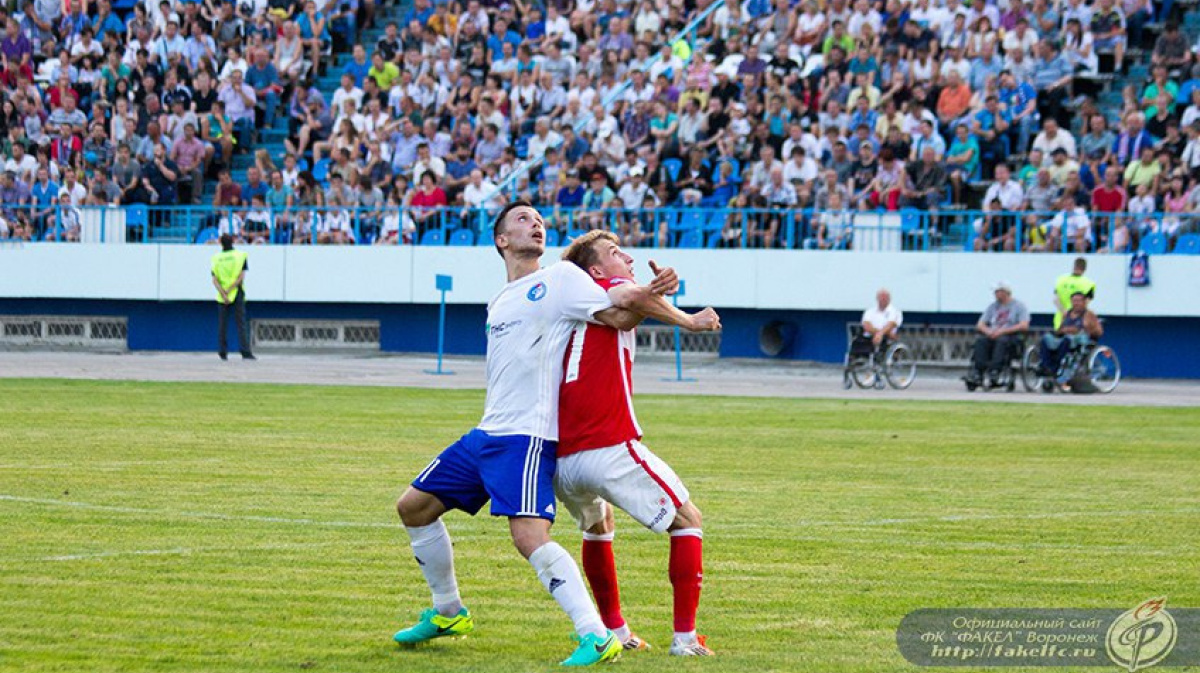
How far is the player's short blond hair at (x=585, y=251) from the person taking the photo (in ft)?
27.4

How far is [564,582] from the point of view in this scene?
7836 millimetres

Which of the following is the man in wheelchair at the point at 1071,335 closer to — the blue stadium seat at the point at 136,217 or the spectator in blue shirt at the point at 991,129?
the spectator in blue shirt at the point at 991,129

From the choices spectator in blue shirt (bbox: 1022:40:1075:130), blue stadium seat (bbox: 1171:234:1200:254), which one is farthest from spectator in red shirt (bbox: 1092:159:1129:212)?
spectator in blue shirt (bbox: 1022:40:1075:130)

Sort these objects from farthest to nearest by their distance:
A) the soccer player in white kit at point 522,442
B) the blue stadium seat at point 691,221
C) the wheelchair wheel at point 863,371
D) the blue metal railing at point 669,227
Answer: the blue stadium seat at point 691,221
the blue metal railing at point 669,227
the wheelchair wheel at point 863,371
the soccer player in white kit at point 522,442

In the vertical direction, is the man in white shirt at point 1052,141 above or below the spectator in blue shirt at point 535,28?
below

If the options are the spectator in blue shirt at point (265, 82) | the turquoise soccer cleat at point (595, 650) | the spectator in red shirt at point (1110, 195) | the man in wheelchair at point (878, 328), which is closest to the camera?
the turquoise soccer cleat at point (595, 650)

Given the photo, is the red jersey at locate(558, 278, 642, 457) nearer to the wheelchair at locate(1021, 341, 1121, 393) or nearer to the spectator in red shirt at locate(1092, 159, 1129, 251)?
the wheelchair at locate(1021, 341, 1121, 393)

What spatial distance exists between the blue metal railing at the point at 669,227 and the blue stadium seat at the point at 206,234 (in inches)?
0.7

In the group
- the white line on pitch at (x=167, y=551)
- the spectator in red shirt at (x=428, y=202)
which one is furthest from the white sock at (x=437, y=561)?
the spectator in red shirt at (x=428, y=202)

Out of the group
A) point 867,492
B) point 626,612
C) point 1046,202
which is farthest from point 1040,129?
point 626,612

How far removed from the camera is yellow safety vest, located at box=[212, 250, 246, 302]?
32.7m

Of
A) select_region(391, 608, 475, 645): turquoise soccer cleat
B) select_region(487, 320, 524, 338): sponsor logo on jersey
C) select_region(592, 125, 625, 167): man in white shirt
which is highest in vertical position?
select_region(592, 125, 625, 167): man in white shirt

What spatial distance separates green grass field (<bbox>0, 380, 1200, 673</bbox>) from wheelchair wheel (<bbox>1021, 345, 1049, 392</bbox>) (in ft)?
25.8

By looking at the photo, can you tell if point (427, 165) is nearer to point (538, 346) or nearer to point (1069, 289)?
point (1069, 289)
